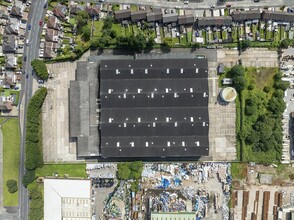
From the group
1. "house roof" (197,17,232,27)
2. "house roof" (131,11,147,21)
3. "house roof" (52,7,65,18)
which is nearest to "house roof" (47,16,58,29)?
"house roof" (52,7,65,18)

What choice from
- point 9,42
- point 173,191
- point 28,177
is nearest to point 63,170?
point 28,177

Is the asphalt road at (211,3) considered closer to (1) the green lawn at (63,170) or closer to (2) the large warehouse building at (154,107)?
(2) the large warehouse building at (154,107)

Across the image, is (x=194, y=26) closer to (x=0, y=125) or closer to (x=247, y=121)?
(x=247, y=121)

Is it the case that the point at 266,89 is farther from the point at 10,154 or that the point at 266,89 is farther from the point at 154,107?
the point at 10,154

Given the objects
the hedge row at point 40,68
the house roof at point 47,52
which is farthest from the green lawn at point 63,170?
the house roof at point 47,52

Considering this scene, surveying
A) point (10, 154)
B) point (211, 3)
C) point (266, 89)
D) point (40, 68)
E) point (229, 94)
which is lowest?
point (10, 154)

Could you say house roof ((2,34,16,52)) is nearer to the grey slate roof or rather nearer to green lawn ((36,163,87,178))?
the grey slate roof
